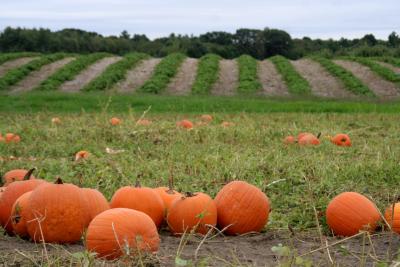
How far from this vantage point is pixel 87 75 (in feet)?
98.1

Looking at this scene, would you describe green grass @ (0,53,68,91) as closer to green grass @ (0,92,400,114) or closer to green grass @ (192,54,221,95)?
green grass @ (0,92,400,114)

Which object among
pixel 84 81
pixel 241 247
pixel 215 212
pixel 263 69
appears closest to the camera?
pixel 241 247

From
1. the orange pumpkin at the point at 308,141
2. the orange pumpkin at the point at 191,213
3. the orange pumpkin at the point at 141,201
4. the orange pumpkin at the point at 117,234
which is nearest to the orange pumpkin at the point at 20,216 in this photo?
the orange pumpkin at the point at 141,201

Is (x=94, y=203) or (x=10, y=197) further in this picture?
(x=10, y=197)

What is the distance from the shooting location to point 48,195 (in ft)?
12.5

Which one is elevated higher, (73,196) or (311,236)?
(73,196)

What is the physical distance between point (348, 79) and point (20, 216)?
82.9 ft

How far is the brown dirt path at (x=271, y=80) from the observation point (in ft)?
85.2

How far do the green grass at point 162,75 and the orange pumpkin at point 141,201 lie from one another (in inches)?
827

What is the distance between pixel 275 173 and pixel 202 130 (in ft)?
12.4

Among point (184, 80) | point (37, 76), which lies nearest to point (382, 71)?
point (184, 80)

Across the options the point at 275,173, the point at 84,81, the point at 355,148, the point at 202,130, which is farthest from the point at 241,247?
the point at 84,81

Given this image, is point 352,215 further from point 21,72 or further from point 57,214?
point 21,72

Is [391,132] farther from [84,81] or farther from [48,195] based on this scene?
[84,81]
